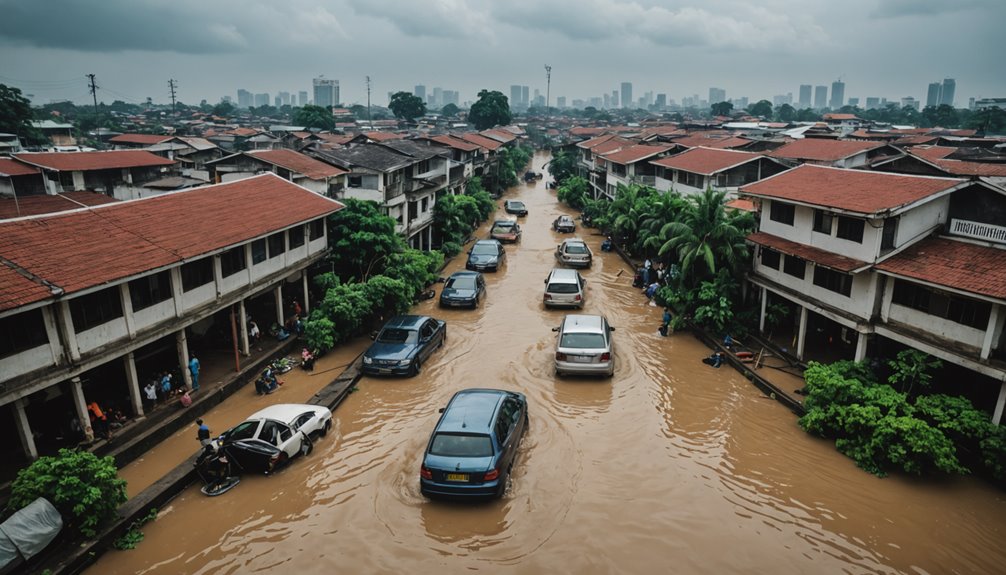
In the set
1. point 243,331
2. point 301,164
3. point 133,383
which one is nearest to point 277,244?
point 243,331

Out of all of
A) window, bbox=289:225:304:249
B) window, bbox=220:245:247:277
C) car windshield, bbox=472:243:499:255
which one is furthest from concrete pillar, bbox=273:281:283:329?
car windshield, bbox=472:243:499:255

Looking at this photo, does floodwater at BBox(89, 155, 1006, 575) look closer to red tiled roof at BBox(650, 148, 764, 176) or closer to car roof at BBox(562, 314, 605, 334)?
car roof at BBox(562, 314, 605, 334)

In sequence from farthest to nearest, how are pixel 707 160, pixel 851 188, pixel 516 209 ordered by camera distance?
pixel 516 209
pixel 707 160
pixel 851 188

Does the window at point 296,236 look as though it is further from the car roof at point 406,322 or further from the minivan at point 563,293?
the minivan at point 563,293

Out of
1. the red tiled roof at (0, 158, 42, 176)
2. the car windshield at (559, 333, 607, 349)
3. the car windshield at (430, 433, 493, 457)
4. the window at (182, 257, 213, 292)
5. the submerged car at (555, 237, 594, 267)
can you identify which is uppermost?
the red tiled roof at (0, 158, 42, 176)

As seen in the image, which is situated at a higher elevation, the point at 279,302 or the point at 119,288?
the point at 119,288

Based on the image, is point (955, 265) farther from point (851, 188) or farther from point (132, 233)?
point (132, 233)

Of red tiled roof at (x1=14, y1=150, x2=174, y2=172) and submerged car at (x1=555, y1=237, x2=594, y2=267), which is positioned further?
red tiled roof at (x1=14, y1=150, x2=174, y2=172)
